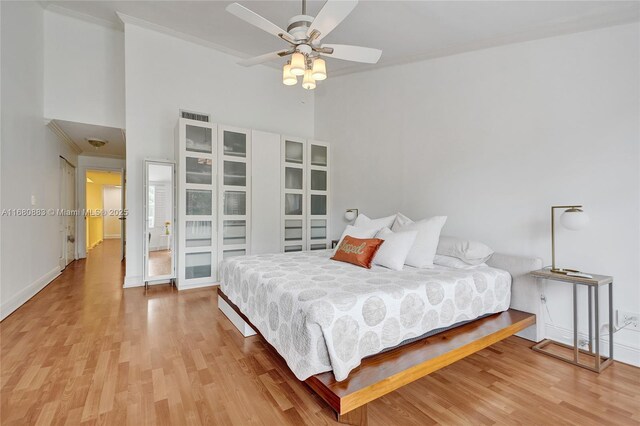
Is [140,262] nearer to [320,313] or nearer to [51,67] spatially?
[51,67]

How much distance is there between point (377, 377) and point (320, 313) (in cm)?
47

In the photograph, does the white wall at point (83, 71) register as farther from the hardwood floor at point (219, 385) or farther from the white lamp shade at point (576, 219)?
the white lamp shade at point (576, 219)

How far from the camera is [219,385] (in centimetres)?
187

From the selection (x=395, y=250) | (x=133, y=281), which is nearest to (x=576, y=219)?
(x=395, y=250)

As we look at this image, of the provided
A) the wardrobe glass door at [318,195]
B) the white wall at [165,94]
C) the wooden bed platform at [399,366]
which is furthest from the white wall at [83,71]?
the wooden bed platform at [399,366]

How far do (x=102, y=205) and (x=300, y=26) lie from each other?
37.2ft

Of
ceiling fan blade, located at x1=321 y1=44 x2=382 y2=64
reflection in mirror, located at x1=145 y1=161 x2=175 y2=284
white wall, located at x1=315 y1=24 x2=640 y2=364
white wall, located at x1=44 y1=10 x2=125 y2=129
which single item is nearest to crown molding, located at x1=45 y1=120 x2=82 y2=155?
white wall, located at x1=44 y1=10 x2=125 y2=129

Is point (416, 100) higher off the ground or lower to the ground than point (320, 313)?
higher

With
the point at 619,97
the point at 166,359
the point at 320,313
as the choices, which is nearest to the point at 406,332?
the point at 320,313

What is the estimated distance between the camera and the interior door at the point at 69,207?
549cm

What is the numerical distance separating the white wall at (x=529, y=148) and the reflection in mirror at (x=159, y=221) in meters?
3.00

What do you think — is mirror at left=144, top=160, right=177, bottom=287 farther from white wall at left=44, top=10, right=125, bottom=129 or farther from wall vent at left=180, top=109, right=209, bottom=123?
white wall at left=44, top=10, right=125, bottom=129

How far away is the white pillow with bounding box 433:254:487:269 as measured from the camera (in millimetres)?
2715

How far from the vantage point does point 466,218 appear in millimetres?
3258
